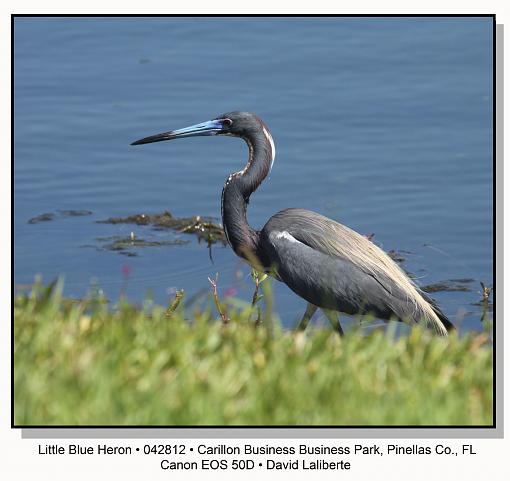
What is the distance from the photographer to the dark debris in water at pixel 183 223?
1067 cm

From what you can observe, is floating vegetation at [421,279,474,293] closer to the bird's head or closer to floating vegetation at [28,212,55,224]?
the bird's head

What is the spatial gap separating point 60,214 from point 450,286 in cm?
356

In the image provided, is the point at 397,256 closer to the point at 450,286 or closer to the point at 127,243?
the point at 450,286

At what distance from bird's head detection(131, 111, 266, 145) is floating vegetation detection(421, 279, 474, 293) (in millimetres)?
2154

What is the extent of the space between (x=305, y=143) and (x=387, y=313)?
4140 millimetres

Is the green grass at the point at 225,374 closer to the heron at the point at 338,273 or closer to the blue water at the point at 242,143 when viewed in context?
the heron at the point at 338,273

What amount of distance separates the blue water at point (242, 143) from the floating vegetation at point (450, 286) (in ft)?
0.25

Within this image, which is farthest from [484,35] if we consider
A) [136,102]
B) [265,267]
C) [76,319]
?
[76,319]

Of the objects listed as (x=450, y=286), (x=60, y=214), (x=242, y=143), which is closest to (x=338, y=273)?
(x=450, y=286)

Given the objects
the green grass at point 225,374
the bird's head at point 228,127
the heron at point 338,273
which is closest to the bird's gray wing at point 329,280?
the heron at point 338,273

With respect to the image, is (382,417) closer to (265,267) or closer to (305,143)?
(265,267)

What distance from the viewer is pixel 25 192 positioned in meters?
11.3

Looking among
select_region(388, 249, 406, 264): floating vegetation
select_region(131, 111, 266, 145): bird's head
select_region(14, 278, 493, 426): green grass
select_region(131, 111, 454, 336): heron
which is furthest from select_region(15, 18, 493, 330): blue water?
select_region(14, 278, 493, 426): green grass

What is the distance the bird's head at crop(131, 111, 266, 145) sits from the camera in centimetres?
852
